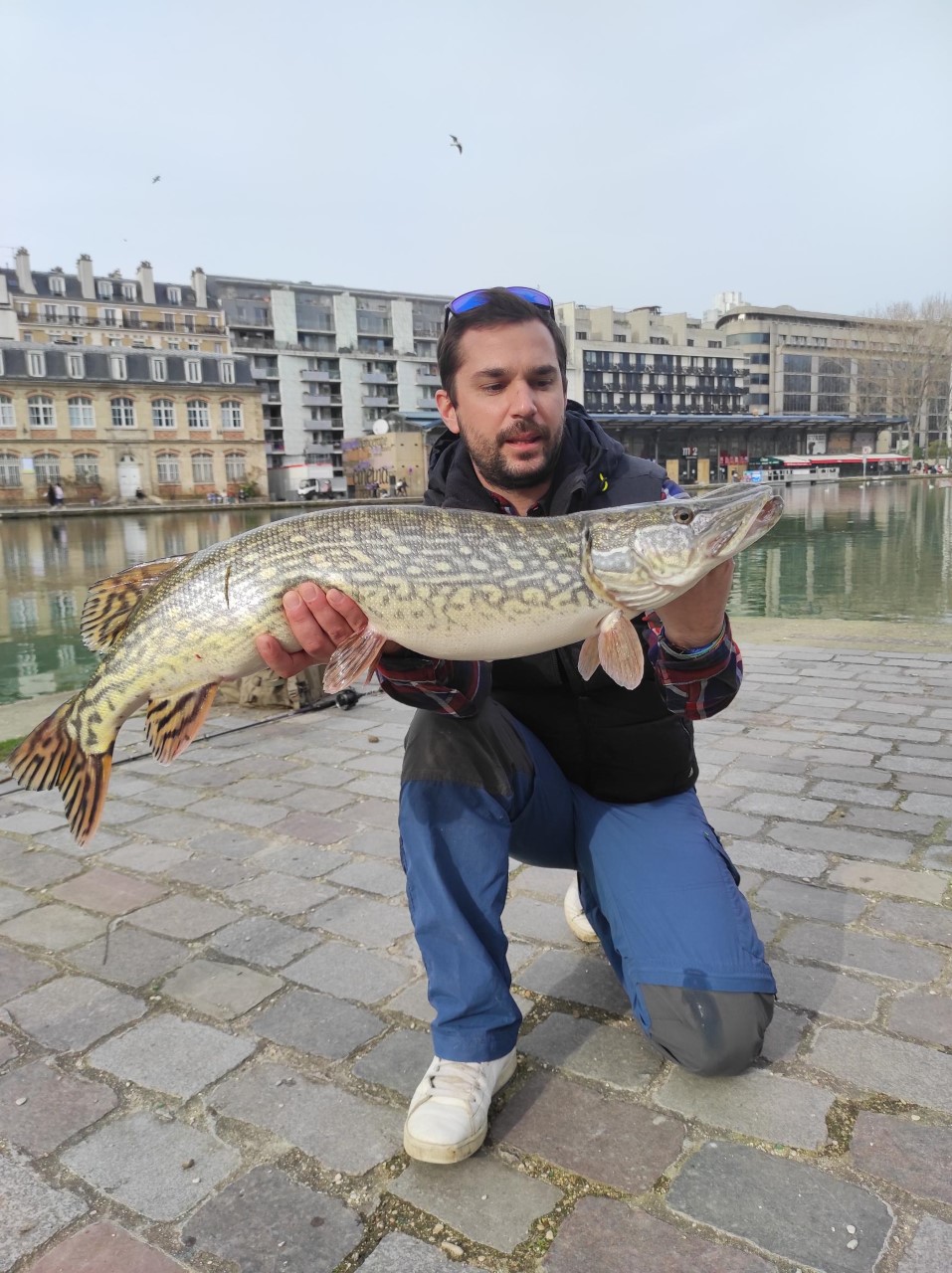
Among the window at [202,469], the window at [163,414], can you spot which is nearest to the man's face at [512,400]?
the window at [202,469]

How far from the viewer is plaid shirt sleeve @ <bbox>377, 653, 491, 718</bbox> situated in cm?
277

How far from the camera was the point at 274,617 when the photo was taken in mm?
2748

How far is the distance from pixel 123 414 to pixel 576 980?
241 feet

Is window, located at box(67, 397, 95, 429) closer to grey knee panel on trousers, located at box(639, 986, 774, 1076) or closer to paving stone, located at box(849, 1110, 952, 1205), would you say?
grey knee panel on trousers, located at box(639, 986, 774, 1076)

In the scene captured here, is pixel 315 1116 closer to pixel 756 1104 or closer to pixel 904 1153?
pixel 756 1104

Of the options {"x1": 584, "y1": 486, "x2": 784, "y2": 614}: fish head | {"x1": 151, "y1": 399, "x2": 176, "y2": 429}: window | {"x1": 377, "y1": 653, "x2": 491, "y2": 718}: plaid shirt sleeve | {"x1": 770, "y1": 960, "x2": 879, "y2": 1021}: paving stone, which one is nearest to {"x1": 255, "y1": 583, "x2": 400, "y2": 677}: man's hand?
{"x1": 377, "y1": 653, "x2": 491, "y2": 718}: plaid shirt sleeve

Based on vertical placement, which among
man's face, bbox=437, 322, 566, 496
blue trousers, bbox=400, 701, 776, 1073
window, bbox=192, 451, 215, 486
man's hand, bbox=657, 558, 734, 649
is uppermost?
window, bbox=192, 451, 215, 486

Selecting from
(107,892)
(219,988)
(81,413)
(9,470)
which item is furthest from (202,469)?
(219,988)

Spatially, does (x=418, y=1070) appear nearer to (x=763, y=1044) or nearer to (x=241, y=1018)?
(x=241, y=1018)

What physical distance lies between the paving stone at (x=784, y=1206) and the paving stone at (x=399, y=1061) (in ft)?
2.76

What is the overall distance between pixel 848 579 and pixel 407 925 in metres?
14.3

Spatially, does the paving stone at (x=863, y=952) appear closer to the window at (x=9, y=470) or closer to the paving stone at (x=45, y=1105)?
the paving stone at (x=45, y=1105)

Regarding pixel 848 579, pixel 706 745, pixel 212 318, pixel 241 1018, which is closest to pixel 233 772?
pixel 241 1018

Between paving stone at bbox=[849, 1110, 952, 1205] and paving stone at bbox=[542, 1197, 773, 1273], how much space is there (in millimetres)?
458
